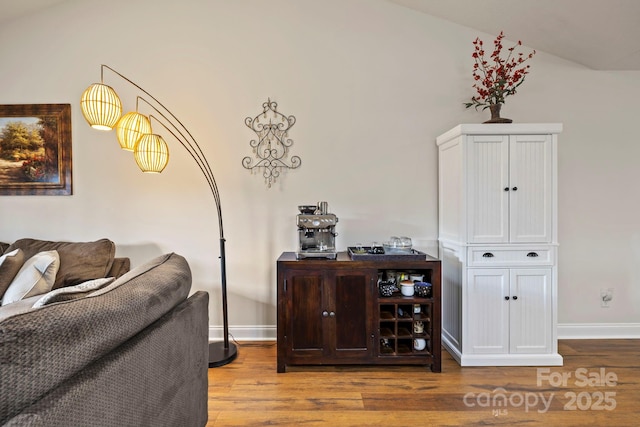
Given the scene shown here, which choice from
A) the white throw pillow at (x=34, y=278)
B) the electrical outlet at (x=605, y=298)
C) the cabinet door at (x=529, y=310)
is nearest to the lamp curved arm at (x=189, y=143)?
the white throw pillow at (x=34, y=278)

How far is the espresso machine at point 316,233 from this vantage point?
7.70 feet

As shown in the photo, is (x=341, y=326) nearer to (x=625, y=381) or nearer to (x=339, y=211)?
(x=339, y=211)

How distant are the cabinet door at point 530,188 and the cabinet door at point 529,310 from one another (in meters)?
0.28

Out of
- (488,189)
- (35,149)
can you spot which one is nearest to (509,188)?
(488,189)

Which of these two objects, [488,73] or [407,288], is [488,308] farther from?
[488,73]

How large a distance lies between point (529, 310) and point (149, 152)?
300 centimetres

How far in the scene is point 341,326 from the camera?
7.44 ft

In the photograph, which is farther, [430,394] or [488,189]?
[488,189]

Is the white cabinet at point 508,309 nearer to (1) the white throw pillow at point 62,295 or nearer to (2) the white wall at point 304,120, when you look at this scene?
(2) the white wall at point 304,120

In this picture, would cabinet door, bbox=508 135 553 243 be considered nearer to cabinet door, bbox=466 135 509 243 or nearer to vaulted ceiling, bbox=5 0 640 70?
cabinet door, bbox=466 135 509 243

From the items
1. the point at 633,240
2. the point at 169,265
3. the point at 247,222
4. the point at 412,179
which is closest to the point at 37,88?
the point at 247,222

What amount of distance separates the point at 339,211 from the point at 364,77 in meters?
1.21

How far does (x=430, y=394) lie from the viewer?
1975 mm

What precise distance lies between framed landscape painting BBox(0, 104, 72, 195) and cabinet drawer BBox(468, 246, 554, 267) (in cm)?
343
